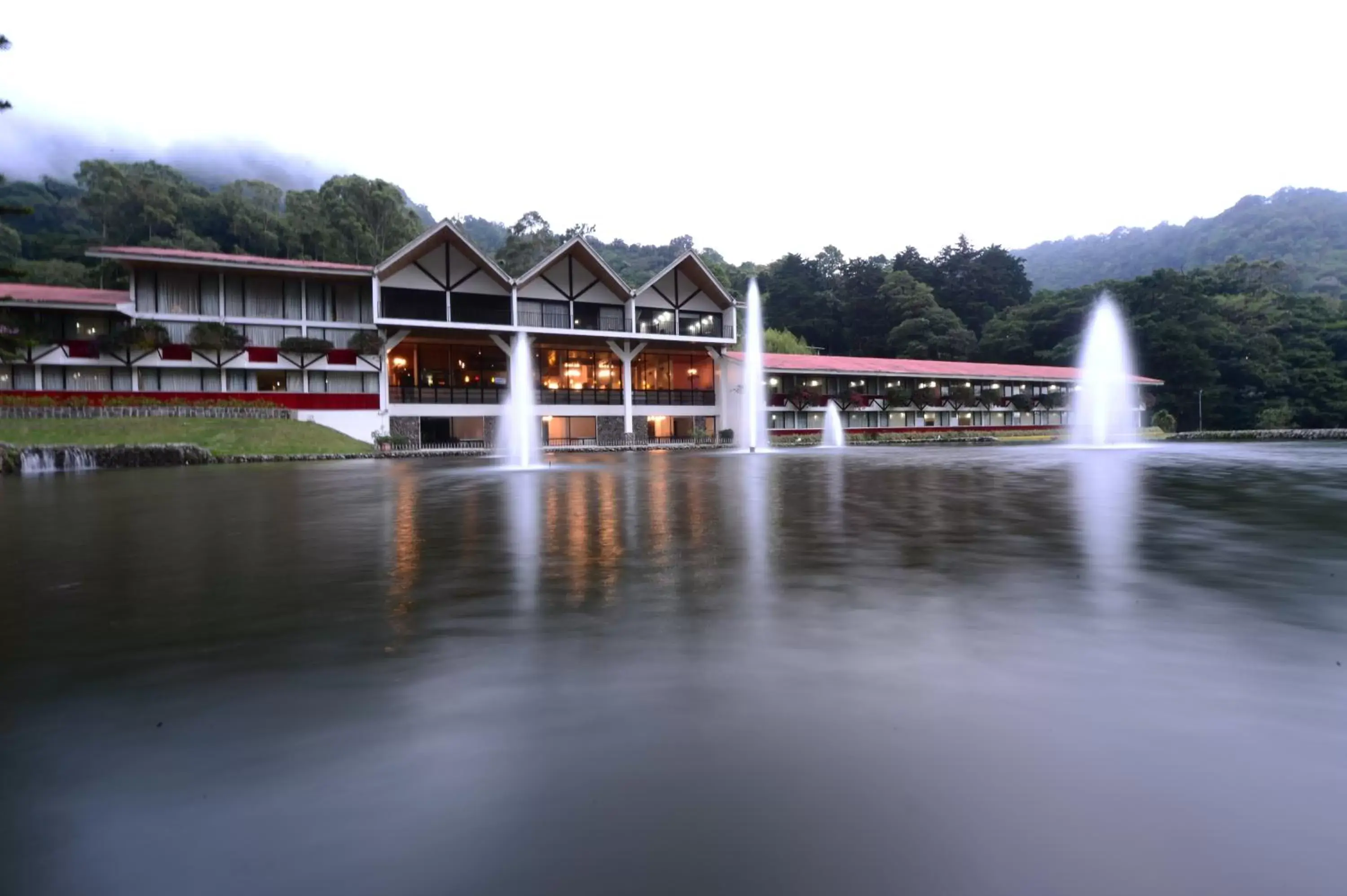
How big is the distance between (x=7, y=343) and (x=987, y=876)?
39.7 m

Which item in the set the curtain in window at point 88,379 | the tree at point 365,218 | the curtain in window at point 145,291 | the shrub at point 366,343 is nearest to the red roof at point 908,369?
the shrub at point 366,343

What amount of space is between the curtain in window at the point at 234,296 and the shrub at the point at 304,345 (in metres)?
2.84

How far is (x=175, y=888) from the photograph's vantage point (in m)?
2.23

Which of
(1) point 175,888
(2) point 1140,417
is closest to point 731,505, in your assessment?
(1) point 175,888

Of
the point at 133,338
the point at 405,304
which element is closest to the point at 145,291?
the point at 133,338

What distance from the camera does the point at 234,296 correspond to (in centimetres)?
4112

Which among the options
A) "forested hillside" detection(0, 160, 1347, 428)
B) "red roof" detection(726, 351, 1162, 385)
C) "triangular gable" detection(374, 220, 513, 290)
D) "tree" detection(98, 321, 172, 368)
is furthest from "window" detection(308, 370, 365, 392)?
"forested hillside" detection(0, 160, 1347, 428)

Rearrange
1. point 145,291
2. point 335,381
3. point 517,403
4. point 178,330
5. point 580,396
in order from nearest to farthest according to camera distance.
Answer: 1. point 145,291
2. point 178,330
3. point 335,381
4. point 517,403
5. point 580,396

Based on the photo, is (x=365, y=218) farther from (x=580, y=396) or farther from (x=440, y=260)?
(x=580, y=396)

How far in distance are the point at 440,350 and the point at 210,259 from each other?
41.6 ft

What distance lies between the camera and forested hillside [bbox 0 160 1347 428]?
64.0 meters

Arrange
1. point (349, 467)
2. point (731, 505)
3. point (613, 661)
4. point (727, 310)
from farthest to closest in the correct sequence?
point (727, 310), point (349, 467), point (731, 505), point (613, 661)

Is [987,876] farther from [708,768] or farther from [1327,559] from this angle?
[1327,559]

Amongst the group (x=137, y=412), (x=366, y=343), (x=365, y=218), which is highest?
(x=365, y=218)
